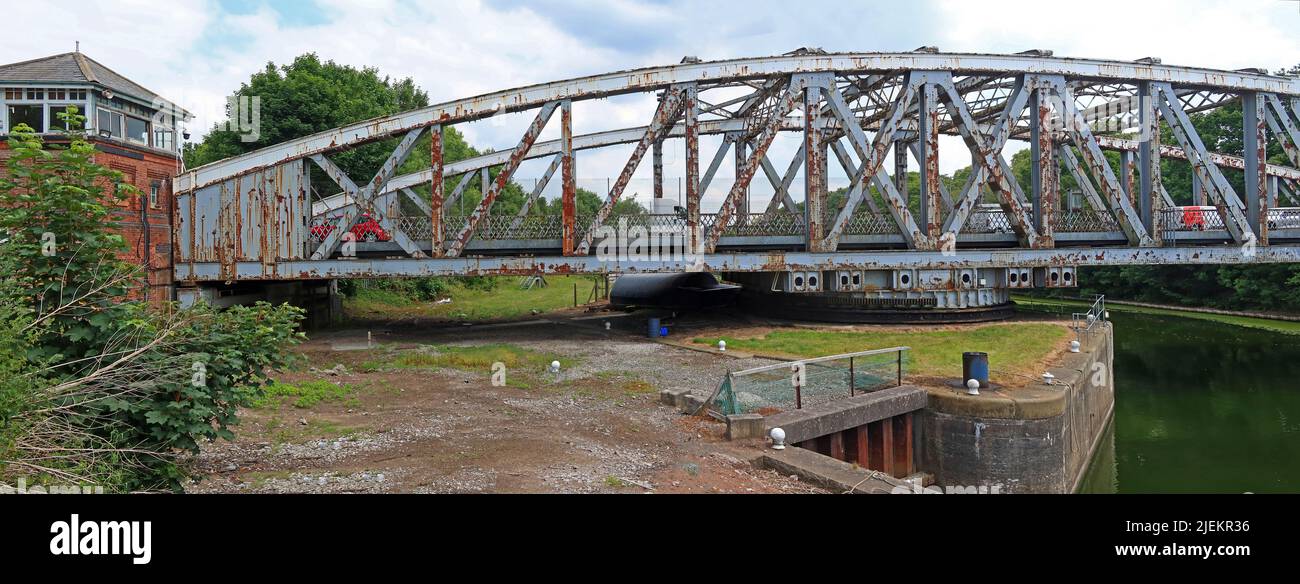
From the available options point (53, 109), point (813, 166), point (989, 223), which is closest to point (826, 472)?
point (813, 166)

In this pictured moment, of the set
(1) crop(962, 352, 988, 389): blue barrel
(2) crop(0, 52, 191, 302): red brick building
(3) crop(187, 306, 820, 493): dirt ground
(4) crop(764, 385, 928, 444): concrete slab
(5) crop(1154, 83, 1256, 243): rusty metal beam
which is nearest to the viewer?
(3) crop(187, 306, 820, 493): dirt ground

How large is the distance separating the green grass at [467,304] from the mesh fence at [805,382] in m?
15.3

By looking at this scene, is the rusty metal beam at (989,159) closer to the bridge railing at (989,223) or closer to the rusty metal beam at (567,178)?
the bridge railing at (989,223)

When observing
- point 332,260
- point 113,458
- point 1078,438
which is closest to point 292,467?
point 113,458

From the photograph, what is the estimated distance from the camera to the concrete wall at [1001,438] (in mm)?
11867

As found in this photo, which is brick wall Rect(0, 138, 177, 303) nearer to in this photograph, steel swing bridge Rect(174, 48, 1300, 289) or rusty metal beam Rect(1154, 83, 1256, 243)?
steel swing bridge Rect(174, 48, 1300, 289)

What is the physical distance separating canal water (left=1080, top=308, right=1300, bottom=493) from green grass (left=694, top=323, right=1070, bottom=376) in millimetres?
2977

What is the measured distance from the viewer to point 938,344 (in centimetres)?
1697

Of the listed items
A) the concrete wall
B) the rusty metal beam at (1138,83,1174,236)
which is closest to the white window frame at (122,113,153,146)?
the concrete wall

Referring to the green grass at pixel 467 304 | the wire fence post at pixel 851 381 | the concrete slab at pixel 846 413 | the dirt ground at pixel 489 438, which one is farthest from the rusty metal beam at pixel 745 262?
the wire fence post at pixel 851 381

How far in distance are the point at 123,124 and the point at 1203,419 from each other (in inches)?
1156

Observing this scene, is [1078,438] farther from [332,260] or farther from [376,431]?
[332,260]

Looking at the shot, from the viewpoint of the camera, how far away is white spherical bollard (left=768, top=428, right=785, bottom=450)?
28.3 ft

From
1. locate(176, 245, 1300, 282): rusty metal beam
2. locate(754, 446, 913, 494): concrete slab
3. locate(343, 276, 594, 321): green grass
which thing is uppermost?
locate(176, 245, 1300, 282): rusty metal beam
